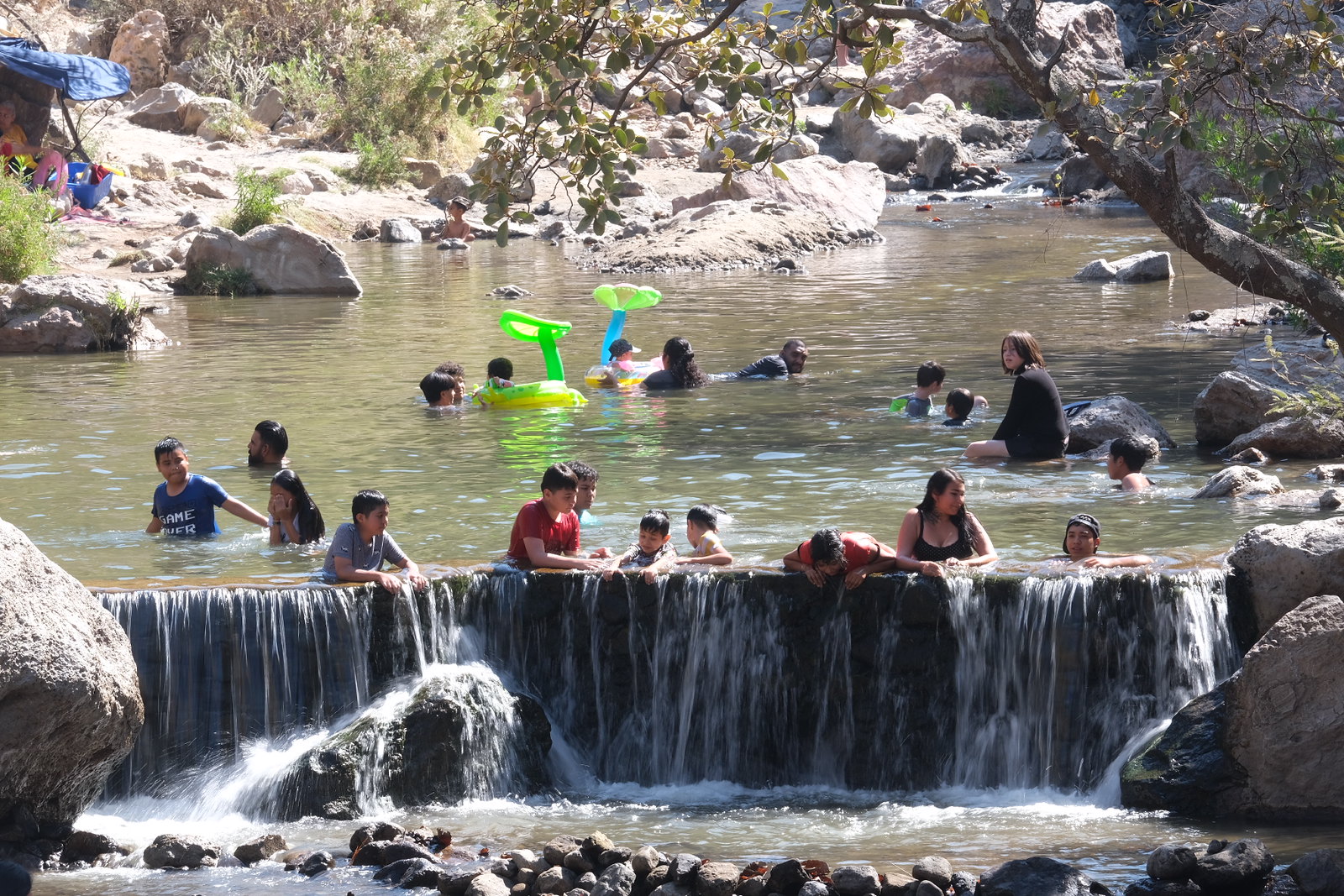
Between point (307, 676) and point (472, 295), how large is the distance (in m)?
17.1

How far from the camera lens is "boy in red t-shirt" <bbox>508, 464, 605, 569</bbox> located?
10.2 meters

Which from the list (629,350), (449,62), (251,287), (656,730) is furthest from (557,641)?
(251,287)

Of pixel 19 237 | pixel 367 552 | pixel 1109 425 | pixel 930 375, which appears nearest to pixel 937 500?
pixel 367 552

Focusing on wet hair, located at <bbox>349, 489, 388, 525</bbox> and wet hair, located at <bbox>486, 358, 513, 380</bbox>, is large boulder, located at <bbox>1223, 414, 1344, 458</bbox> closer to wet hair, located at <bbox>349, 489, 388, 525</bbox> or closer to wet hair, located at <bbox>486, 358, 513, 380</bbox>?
wet hair, located at <bbox>486, 358, 513, 380</bbox>

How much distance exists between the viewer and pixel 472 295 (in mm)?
26453

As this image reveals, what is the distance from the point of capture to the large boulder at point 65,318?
2095 cm

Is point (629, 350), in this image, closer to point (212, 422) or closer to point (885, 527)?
point (212, 422)

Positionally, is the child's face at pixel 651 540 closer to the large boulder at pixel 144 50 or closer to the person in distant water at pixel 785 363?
the person in distant water at pixel 785 363

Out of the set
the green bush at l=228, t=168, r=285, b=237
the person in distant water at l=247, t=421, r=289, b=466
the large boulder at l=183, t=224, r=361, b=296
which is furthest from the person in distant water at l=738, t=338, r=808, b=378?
the green bush at l=228, t=168, r=285, b=237

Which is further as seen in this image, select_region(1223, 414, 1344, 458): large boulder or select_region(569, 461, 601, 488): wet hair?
select_region(1223, 414, 1344, 458): large boulder

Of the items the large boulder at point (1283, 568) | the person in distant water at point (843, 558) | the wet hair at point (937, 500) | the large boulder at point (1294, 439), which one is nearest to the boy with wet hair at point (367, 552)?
the person in distant water at point (843, 558)

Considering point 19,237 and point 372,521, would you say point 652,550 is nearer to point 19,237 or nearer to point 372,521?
point 372,521

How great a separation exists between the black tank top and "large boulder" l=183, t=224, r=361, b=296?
61.0 feet

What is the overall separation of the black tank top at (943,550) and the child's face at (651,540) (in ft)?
5.12
